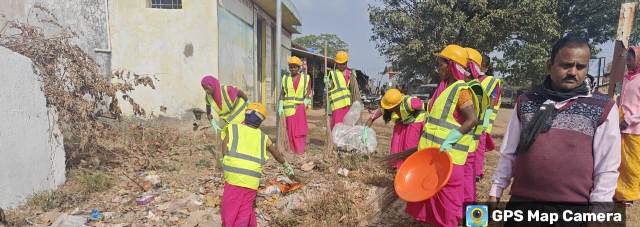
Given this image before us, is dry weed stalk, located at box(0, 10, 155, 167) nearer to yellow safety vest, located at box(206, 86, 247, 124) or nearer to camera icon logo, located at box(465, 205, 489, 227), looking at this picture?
yellow safety vest, located at box(206, 86, 247, 124)

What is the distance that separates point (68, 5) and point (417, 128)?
23.8 ft

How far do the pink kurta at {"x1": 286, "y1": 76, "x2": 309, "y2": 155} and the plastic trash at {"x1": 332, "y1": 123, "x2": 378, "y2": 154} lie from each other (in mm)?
556

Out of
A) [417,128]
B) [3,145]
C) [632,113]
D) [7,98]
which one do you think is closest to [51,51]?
[7,98]

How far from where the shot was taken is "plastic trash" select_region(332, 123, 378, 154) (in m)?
5.54

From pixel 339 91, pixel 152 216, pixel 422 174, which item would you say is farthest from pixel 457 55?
pixel 339 91

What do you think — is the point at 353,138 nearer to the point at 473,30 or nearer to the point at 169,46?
the point at 169,46

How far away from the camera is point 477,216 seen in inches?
89.8

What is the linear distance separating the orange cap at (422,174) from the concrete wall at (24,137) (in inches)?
138

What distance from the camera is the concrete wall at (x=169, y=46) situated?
26.7 ft

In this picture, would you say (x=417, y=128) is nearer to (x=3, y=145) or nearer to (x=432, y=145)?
(x=432, y=145)

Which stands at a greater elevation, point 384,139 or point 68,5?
point 68,5

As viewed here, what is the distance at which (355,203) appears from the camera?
4.09 m

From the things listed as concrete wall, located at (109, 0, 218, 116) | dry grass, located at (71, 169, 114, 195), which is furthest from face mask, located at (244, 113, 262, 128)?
concrete wall, located at (109, 0, 218, 116)

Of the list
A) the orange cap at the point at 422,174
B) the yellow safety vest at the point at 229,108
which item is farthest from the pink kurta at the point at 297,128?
the orange cap at the point at 422,174
